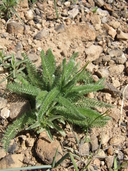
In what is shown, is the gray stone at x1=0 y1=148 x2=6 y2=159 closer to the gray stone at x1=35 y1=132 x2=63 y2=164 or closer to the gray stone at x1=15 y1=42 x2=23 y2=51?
the gray stone at x1=35 y1=132 x2=63 y2=164

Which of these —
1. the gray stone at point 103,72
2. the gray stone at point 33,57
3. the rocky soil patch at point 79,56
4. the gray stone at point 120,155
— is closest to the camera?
the rocky soil patch at point 79,56

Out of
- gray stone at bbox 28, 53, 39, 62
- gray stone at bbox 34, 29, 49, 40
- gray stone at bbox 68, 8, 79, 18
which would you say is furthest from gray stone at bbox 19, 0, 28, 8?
gray stone at bbox 28, 53, 39, 62

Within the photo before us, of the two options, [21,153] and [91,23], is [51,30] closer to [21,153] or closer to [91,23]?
[91,23]

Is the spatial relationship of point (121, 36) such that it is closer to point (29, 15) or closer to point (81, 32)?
point (81, 32)

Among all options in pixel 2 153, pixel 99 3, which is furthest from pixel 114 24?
pixel 2 153

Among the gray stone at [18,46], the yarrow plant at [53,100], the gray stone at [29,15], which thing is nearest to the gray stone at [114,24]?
the gray stone at [29,15]

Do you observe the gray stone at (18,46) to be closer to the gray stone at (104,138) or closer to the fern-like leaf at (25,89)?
the fern-like leaf at (25,89)
